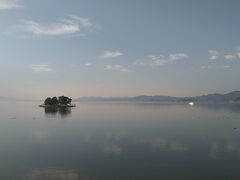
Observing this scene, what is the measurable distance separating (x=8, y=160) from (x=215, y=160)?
3801 centimetres

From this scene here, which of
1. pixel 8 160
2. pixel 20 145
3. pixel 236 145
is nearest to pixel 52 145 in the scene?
pixel 20 145

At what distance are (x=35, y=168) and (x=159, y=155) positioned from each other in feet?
76.9

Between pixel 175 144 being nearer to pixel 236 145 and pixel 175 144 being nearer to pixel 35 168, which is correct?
pixel 236 145

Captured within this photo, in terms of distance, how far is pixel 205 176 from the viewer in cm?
3822

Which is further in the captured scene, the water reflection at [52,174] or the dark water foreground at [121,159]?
the dark water foreground at [121,159]

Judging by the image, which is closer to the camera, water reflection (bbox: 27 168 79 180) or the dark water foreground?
water reflection (bbox: 27 168 79 180)

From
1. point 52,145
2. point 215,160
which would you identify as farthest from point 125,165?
point 52,145

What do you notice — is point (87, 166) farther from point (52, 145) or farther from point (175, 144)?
point (175, 144)

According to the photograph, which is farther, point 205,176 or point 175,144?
point 175,144

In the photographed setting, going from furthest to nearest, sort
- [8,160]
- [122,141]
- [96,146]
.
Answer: [122,141] < [96,146] < [8,160]

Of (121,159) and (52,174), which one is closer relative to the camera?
(52,174)

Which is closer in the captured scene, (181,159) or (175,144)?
(181,159)

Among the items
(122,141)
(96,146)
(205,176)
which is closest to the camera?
(205,176)

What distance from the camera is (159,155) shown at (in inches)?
2007
